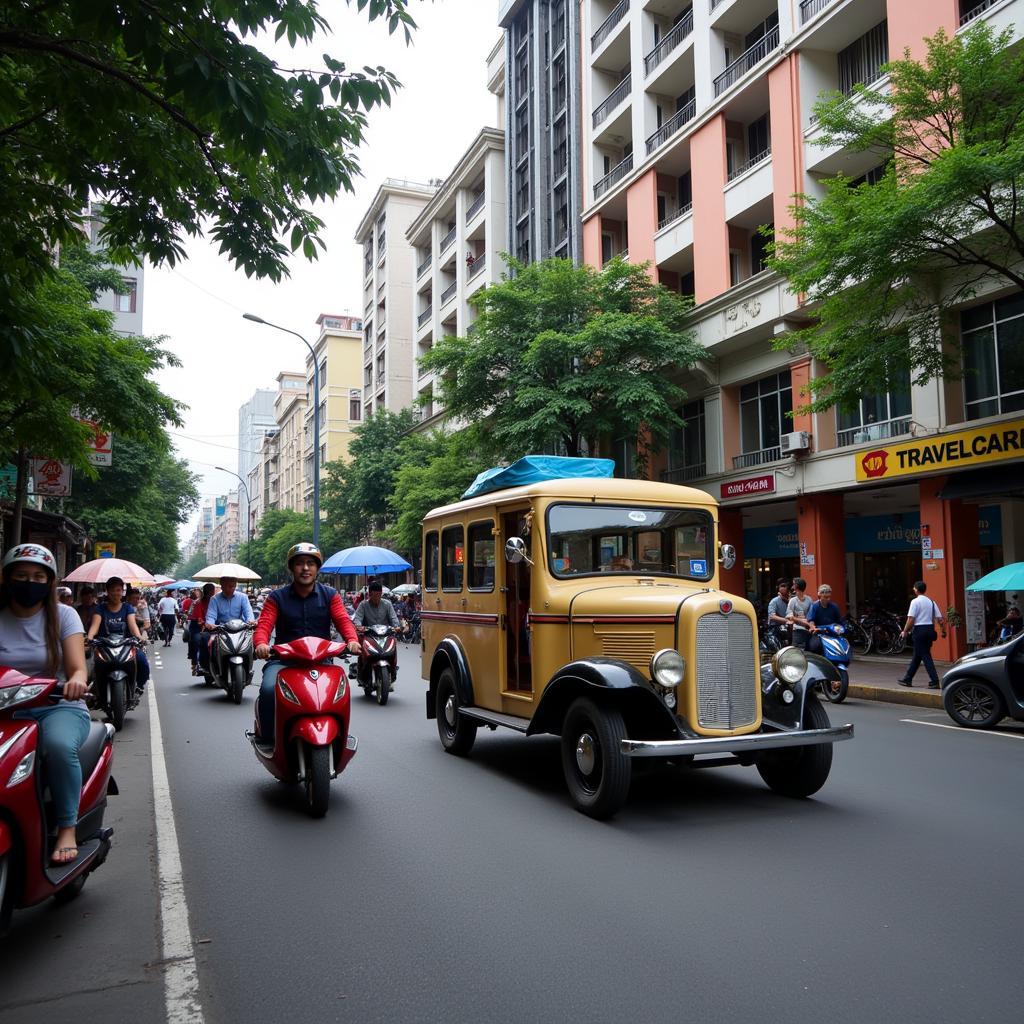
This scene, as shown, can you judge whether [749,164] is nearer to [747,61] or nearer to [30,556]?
[747,61]

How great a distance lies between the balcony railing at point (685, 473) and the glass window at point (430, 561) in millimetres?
16464

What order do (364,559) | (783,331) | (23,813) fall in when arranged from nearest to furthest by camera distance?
1. (23,813)
2. (364,559)
3. (783,331)

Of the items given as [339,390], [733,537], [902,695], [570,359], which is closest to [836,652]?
[902,695]

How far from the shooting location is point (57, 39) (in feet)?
18.0

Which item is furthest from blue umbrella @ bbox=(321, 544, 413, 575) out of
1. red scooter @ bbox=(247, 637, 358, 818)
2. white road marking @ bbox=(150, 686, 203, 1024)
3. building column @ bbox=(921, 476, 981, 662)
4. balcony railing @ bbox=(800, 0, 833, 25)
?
balcony railing @ bbox=(800, 0, 833, 25)

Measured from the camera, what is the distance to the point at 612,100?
1184 inches

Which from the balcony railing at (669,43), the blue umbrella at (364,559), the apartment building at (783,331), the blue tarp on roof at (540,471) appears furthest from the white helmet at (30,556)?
the balcony railing at (669,43)

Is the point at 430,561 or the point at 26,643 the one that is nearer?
the point at 26,643

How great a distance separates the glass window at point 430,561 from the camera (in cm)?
A: 938

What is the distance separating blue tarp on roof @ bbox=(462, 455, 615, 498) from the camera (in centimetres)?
780

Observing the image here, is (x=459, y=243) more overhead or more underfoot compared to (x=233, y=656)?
more overhead

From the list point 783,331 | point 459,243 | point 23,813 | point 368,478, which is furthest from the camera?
point 459,243

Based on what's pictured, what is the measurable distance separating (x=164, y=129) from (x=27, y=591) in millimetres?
3526

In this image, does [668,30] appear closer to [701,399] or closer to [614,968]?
[701,399]
